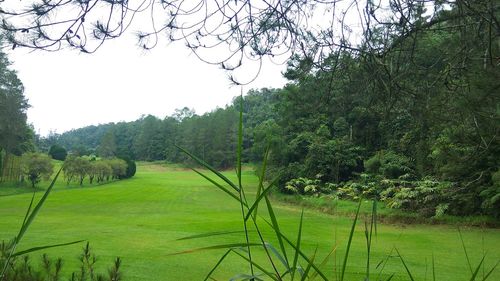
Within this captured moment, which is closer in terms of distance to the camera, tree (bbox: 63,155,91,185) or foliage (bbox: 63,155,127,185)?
tree (bbox: 63,155,91,185)

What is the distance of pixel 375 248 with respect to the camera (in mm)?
9070

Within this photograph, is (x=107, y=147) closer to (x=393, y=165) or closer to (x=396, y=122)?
(x=393, y=165)

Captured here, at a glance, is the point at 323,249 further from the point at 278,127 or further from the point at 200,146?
the point at 200,146

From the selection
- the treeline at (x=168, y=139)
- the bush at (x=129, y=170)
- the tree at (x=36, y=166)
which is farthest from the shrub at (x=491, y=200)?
the bush at (x=129, y=170)

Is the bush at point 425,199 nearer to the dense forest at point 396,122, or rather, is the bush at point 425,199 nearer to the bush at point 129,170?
the dense forest at point 396,122

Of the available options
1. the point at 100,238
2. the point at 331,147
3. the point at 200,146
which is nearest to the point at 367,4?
the point at 100,238

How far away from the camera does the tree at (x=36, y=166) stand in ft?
88.1

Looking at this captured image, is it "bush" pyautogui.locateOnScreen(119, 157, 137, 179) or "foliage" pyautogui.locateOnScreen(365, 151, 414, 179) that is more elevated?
"foliage" pyautogui.locateOnScreen(365, 151, 414, 179)

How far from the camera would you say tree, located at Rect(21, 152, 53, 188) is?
88.1 ft

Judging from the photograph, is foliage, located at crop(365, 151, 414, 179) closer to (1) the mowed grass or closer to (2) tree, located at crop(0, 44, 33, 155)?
(1) the mowed grass

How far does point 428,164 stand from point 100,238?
38.7ft

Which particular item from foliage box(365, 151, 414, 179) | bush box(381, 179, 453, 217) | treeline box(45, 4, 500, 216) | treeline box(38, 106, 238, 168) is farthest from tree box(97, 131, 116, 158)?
bush box(381, 179, 453, 217)

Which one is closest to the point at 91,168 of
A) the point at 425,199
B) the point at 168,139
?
the point at 168,139

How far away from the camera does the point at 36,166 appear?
26.9m
